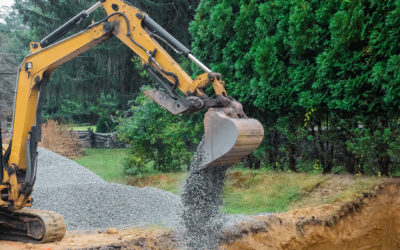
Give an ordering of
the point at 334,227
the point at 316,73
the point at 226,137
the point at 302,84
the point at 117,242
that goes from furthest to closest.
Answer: the point at 302,84, the point at 316,73, the point at 334,227, the point at 117,242, the point at 226,137

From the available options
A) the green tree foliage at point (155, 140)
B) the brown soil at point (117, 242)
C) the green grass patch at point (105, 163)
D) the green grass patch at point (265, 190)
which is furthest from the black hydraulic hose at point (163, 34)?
the green grass patch at point (105, 163)

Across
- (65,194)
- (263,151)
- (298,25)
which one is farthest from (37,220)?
(298,25)

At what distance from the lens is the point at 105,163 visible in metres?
15.1

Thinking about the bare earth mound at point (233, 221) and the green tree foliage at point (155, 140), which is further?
the green tree foliage at point (155, 140)

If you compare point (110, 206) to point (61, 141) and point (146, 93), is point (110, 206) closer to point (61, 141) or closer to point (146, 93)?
point (146, 93)

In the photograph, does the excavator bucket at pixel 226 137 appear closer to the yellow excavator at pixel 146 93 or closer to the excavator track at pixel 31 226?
the yellow excavator at pixel 146 93

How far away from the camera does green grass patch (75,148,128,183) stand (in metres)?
12.2

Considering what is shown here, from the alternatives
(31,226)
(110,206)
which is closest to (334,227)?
(110,206)

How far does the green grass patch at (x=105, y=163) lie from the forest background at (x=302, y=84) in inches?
41.6

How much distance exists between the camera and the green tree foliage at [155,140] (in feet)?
36.6

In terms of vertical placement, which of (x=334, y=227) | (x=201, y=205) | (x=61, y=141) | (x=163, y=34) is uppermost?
(x=163, y=34)

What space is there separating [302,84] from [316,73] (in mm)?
307

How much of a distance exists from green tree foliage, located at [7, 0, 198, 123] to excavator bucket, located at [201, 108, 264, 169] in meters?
11.5

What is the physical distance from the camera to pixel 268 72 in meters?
8.28
